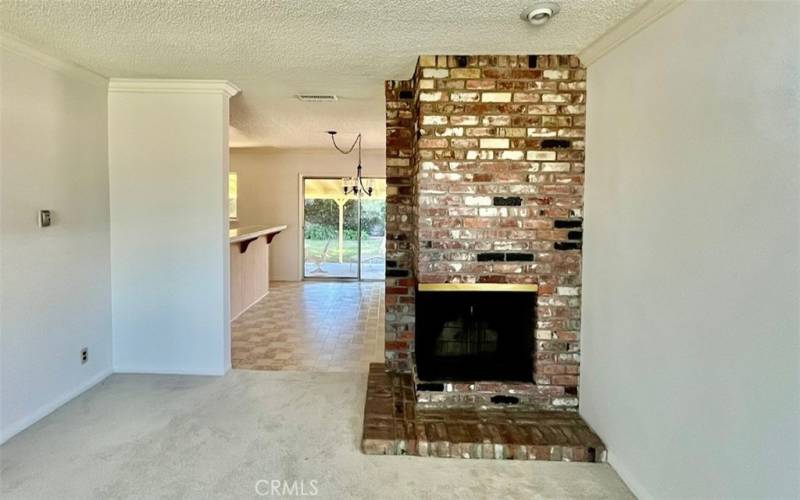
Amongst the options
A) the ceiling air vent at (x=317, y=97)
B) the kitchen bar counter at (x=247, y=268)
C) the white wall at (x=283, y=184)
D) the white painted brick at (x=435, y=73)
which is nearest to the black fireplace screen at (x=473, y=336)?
the white painted brick at (x=435, y=73)

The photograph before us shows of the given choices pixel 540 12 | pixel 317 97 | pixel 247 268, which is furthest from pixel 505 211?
pixel 247 268

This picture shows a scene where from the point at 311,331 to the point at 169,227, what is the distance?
6.28 feet

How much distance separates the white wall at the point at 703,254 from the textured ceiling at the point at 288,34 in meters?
0.47

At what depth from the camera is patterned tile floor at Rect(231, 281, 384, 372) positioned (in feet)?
12.5

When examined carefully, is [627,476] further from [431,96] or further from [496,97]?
[431,96]

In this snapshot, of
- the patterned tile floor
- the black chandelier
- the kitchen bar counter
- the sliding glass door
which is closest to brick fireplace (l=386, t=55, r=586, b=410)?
the patterned tile floor

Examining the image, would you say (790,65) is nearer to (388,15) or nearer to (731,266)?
(731,266)

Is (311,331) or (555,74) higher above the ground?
(555,74)

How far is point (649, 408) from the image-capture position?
1.95 m

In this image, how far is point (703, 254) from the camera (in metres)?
1.61

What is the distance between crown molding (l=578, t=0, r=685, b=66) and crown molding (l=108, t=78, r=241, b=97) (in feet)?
7.90

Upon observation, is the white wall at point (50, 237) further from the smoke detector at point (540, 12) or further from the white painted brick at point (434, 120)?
the smoke detector at point (540, 12)

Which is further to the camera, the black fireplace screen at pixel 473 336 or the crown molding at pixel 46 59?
the black fireplace screen at pixel 473 336

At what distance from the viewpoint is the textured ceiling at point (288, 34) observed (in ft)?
6.66
